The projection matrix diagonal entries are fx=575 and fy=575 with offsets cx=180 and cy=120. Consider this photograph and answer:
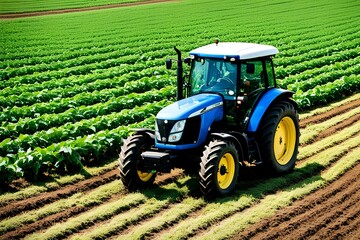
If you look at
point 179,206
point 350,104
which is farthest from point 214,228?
point 350,104

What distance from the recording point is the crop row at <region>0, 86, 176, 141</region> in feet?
44.2

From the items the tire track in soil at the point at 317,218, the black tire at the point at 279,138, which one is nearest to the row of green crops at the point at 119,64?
the black tire at the point at 279,138

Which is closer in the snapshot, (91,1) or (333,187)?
(333,187)

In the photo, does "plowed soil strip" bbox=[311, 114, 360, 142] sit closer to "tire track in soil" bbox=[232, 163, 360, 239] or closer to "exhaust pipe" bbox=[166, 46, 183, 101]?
"tire track in soil" bbox=[232, 163, 360, 239]

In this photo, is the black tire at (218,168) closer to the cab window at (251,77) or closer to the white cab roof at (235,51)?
the cab window at (251,77)

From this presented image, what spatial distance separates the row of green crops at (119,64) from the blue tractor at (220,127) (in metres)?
2.22

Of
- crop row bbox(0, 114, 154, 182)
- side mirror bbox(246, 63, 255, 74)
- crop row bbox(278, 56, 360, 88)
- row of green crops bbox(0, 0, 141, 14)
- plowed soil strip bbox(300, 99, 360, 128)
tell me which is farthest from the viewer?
row of green crops bbox(0, 0, 141, 14)

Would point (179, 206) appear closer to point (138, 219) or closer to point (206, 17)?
point (138, 219)

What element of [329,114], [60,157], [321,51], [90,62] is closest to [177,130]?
[60,157]

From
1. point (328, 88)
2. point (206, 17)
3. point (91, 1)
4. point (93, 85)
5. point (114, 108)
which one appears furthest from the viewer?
point (91, 1)

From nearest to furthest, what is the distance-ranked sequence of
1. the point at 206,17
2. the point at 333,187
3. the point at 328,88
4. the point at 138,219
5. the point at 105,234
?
the point at 105,234, the point at 138,219, the point at 333,187, the point at 328,88, the point at 206,17

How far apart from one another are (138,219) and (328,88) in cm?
1019

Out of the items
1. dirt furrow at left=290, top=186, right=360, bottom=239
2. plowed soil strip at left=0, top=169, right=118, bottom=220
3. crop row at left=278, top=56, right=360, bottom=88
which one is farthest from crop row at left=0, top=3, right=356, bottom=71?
dirt furrow at left=290, top=186, right=360, bottom=239

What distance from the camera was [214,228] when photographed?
814 cm
